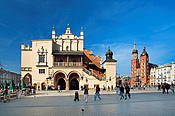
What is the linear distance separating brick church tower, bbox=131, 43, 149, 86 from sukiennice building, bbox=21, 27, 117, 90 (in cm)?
7515

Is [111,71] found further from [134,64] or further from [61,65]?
[134,64]

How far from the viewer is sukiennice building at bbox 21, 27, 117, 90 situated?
44.7 metres

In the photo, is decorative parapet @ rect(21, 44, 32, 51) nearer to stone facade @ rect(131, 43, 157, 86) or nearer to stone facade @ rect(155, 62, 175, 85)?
stone facade @ rect(155, 62, 175, 85)

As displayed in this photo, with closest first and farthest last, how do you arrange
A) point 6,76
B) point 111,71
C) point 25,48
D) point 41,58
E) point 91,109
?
point 91,109, point 41,58, point 25,48, point 111,71, point 6,76

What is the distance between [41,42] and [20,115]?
36.6 meters

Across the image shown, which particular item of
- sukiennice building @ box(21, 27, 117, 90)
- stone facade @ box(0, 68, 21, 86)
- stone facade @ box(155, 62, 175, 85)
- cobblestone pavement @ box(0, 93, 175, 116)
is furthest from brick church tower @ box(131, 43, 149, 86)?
cobblestone pavement @ box(0, 93, 175, 116)

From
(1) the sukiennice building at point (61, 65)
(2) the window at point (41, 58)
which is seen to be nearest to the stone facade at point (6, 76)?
(1) the sukiennice building at point (61, 65)

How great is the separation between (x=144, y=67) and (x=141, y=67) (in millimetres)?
3033

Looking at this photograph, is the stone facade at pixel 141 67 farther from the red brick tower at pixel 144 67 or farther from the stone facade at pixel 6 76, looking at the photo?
the stone facade at pixel 6 76

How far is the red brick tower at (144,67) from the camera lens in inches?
4762

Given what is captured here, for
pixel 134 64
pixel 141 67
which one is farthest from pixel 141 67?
pixel 134 64

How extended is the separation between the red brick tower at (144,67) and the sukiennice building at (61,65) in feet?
256

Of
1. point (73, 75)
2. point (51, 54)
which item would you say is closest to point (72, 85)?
point (73, 75)

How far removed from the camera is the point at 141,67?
12481 cm
